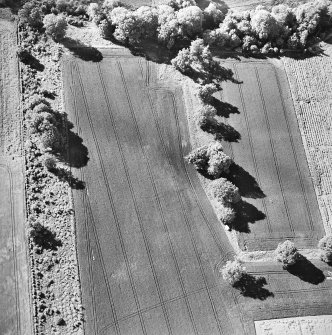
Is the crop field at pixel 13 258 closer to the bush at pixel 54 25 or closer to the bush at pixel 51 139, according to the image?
the bush at pixel 51 139

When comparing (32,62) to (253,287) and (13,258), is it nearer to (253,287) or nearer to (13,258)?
(13,258)

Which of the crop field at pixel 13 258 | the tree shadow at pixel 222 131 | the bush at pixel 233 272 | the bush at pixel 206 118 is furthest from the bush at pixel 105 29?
the bush at pixel 233 272

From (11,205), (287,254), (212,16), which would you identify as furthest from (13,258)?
(212,16)

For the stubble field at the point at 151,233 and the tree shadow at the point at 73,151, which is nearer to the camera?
the stubble field at the point at 151,233

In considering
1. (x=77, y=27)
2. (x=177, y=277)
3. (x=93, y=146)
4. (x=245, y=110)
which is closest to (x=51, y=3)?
(x=77, y=27)

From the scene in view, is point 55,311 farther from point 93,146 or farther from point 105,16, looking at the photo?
point 105,16

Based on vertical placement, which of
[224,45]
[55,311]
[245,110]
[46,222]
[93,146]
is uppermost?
[224,45]
